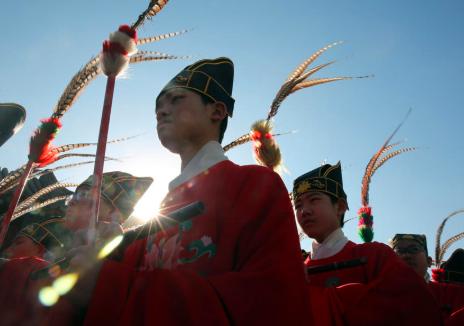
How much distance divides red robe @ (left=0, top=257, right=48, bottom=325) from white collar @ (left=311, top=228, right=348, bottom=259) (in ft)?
7.72

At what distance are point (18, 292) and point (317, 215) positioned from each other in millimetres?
2620

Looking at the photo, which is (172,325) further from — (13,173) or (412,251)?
(412,251)

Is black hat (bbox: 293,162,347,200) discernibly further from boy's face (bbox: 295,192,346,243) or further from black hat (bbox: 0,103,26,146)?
black hat (bbox: 0,103,26,146)

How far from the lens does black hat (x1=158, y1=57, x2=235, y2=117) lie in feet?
8.60

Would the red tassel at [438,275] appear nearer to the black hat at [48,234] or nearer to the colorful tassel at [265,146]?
the colorful tassel at [265,146]

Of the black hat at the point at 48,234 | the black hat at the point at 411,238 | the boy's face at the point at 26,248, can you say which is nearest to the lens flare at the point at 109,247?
the black hat at the point at 48,234

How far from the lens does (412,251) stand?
20.8 ft

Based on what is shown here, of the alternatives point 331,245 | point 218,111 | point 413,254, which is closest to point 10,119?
point 218,111

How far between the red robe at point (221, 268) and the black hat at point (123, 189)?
8.12 ft

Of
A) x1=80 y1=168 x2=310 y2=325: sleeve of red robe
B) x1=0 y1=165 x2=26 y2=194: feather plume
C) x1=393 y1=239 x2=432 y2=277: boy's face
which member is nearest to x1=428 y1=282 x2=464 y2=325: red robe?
x1=393 y1=239 x2=432 y2=277: boy's face

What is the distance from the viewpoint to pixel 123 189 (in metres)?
4.64

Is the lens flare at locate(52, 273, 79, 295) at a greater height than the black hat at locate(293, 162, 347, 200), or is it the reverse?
the black hat at locate(293, 162, 347, 200)

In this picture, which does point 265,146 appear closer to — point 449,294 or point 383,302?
point 383,302

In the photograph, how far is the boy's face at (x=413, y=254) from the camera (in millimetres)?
6213
